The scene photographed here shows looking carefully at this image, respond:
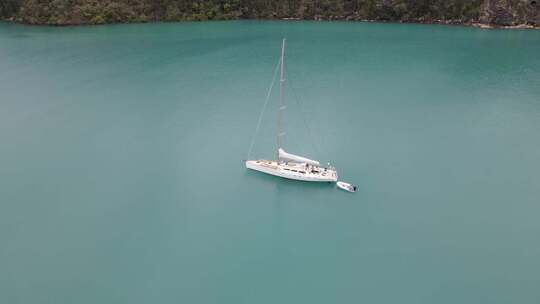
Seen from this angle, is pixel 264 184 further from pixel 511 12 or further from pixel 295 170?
pixel 511 12

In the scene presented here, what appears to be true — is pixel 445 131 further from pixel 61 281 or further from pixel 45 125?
pixel 45 125

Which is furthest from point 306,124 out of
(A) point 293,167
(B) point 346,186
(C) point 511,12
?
(C) point 511,12

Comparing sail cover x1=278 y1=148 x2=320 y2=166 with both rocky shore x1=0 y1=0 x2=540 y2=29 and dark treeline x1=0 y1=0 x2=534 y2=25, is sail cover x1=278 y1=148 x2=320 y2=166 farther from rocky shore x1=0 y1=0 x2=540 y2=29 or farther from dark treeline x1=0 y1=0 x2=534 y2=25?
dark treeline x1=0 y1=0 x2=534 y2=25

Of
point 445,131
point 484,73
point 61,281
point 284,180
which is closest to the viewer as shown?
point 61,281

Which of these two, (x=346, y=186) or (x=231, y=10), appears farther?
(x=231, y=10)

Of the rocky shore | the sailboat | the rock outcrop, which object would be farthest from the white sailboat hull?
the rock outcrop

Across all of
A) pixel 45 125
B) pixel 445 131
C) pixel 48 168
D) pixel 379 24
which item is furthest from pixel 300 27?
pixel 48 168
